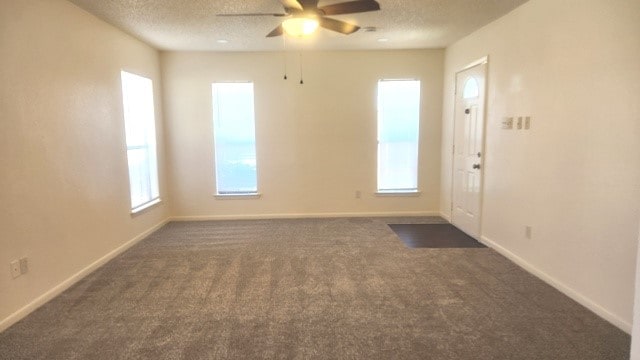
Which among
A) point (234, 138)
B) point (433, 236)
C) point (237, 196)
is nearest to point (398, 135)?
point (433, 236)

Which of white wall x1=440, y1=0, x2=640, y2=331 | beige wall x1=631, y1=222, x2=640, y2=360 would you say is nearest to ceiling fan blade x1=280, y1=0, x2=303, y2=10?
white wall x1=440, y1=0, x2=640, y2=331

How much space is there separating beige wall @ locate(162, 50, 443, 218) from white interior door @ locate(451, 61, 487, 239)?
2.09 feet

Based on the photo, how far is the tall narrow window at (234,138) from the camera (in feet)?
18.2

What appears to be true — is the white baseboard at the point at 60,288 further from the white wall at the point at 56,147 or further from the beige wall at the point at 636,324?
the beige wall at the point at 636,324

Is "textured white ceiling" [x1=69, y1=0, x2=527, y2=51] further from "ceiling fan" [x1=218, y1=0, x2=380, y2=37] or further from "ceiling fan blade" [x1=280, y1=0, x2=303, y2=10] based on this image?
"ceiling fan blade" [x1=280, y1=0, x2=303, y2=10]

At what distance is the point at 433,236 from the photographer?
469cm

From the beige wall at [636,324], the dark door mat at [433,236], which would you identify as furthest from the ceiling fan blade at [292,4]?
the dark door mat at [433,236]

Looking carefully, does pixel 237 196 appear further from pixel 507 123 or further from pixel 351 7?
pixel 507 123

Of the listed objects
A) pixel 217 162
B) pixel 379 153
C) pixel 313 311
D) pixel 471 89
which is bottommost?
pixel 313 311

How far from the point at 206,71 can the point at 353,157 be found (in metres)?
2.52

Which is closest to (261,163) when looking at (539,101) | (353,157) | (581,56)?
(353,157)

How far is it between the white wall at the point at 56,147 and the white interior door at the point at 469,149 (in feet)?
13.6

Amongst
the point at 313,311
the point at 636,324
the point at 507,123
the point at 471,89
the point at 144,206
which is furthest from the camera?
the point at 144,206

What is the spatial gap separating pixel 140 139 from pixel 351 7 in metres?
3.34
